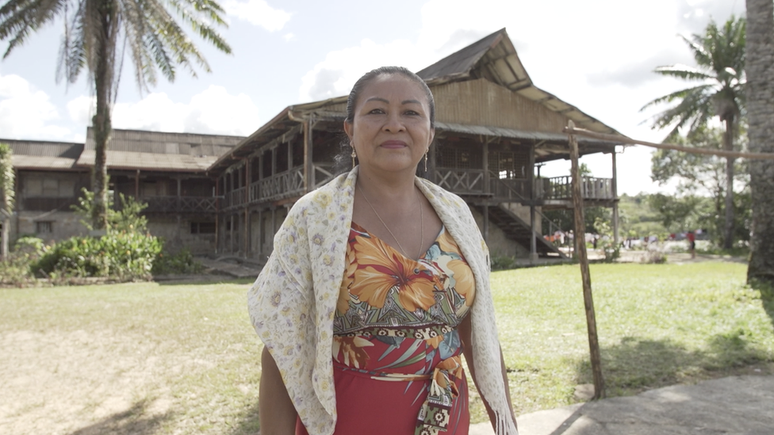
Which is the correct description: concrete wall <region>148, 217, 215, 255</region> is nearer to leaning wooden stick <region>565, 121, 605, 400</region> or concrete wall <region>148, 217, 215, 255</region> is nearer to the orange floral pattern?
leaning wooden stick <region>565, 121, 605, 400</region>

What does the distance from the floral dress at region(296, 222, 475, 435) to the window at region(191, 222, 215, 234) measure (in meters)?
27.8

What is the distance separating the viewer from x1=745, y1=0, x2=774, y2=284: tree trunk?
828 cm

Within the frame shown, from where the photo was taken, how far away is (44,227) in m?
25.1

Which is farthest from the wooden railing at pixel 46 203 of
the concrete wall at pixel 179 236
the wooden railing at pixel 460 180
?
the wooden railing at pixel 460 180

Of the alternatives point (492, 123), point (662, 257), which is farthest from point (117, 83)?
point (662, 257)

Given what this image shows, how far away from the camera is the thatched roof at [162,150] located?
24969mm

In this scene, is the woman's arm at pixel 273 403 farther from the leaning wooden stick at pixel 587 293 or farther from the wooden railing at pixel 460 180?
the wooden railing at pixel 460 180

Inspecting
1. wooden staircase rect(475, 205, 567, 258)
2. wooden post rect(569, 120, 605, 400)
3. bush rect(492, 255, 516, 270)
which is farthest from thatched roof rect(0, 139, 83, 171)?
wooden post rect(569, 120, 605, 400)

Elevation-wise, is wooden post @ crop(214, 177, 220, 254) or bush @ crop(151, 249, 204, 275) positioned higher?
wooden post @ crop(214, 177, 220, 254)

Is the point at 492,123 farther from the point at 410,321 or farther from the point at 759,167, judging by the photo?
the point at 410,321

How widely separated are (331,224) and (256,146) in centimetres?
1899

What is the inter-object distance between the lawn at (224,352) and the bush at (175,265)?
5.10 meters

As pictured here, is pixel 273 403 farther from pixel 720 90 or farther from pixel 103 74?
pixel 720 90

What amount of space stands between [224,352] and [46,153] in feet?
92.3
